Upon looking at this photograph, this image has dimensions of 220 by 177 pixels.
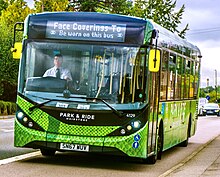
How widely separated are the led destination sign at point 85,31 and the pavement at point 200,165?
2.85 m

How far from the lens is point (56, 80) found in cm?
1464

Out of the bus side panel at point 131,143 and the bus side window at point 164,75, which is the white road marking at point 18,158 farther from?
the bus side window at point 164,75

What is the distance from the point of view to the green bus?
47.2 feet

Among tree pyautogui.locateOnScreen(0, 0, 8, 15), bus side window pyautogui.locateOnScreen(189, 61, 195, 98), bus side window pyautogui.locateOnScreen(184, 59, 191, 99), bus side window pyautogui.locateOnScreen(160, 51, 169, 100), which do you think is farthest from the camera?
tree pyautogui.locateOnScreen(0, 0, 8, 15)

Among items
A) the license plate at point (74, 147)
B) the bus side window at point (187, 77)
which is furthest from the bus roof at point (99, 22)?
the bus side window at point (187, 77)

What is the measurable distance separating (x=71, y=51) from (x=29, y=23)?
1.08 meters

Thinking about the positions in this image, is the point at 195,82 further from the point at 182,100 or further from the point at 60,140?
the point at 60,140

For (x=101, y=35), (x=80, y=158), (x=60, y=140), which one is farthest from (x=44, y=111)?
(x=80, y=158)

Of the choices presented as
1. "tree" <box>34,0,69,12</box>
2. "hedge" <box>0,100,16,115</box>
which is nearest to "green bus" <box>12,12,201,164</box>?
"hedge" <box>0,100,16,115</box>

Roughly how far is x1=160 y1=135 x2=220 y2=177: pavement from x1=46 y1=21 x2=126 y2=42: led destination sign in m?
2.85

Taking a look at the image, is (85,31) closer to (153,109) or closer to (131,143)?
(153,109)

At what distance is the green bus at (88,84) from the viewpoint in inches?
567

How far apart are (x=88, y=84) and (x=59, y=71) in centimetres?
64

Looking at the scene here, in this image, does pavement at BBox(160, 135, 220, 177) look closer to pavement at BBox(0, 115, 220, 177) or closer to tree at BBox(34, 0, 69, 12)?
pavement at BBox(0, 115, 220, 177)
